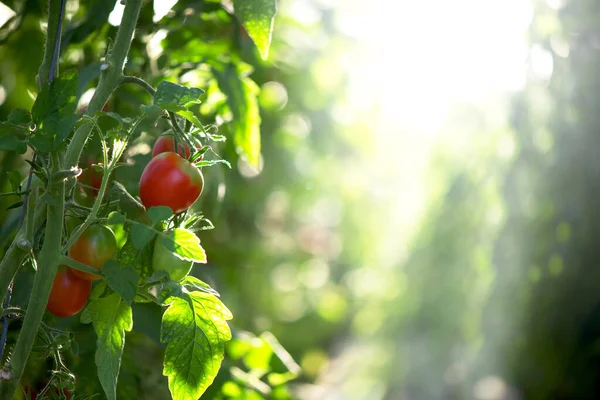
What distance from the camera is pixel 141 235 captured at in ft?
1.24

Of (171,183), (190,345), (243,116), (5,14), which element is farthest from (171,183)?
(5,14)

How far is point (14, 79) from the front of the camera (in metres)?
0.95

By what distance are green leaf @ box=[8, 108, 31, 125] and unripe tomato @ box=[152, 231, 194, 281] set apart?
0.33 ft

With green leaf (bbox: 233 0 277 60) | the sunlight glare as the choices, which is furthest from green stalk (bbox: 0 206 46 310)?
the sunlight glare

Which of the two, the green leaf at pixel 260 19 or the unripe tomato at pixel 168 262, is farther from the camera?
the green leaf at pixel 260 19

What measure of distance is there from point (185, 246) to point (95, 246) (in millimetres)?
71

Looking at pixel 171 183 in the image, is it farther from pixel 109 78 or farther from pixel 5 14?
pixel 5 14

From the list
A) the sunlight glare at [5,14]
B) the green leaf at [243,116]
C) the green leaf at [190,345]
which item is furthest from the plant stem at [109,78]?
the sunlight glare at [5,14]

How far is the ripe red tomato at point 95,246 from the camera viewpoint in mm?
417

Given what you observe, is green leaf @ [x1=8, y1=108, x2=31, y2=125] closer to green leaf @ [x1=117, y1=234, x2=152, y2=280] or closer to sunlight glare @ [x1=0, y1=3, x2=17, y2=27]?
green leaf @ [x1=117, y1=234, x2=152, y2=280]

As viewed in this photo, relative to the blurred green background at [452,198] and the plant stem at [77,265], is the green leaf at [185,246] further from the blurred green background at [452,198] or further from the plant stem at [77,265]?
the blurred green background at [452,198]

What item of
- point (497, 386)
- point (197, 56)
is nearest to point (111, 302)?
point (197, 56)

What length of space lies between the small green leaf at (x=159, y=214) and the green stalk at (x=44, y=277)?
5cm

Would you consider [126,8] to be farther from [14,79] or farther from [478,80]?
[478,80]
